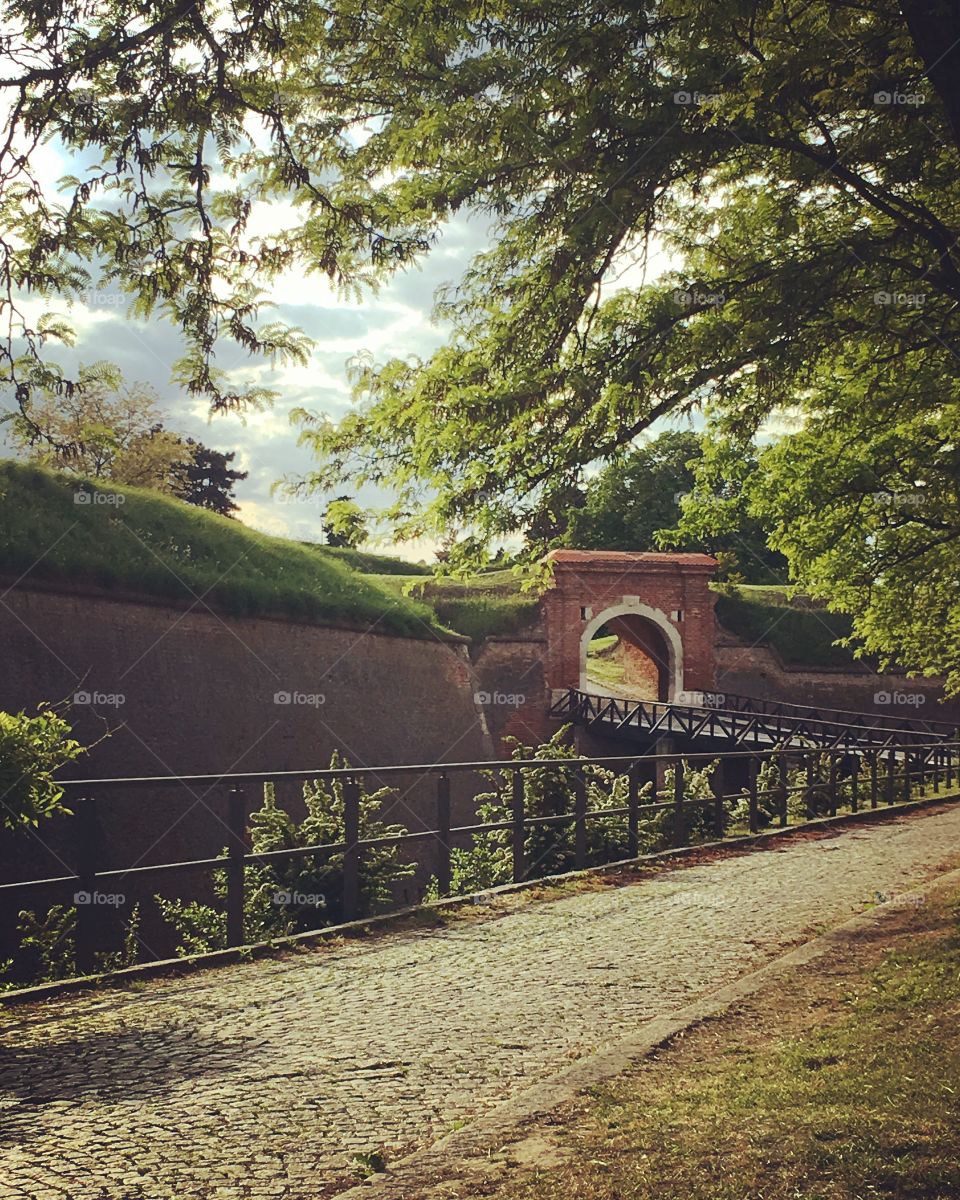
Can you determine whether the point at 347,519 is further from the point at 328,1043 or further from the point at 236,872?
the point at 328,1043

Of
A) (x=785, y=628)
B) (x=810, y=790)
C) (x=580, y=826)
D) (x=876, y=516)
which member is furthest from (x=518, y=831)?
(x=785, y=628)

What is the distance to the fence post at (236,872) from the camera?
21.6 ft

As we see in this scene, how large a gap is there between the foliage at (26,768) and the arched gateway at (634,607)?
28965 mm

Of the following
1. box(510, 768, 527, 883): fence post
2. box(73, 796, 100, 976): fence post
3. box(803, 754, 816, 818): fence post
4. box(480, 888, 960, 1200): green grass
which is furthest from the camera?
box(803, 754, 816, 818): fence post

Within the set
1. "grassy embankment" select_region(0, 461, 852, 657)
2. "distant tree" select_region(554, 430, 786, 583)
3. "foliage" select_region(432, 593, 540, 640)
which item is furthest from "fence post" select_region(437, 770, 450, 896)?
"distant tree" select_region(554, 430, 786, 583)

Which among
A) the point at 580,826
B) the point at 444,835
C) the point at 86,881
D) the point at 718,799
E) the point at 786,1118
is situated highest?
the point at 86,881

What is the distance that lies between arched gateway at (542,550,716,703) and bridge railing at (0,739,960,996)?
1358 cm

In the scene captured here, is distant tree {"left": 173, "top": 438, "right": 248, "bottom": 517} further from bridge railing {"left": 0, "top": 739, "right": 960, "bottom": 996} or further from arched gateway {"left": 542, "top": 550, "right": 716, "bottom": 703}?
bridge railing {"left": 0, "top": 739, "right": 960, "bottom": 996}

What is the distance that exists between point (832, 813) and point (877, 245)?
439 inches

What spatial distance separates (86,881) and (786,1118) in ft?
13.3

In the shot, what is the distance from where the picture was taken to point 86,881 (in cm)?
598

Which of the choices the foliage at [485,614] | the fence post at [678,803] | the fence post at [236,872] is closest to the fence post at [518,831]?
the fence post at [678,803]

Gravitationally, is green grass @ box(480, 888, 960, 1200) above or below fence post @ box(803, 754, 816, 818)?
above

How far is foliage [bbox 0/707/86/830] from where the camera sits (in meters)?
5.66
